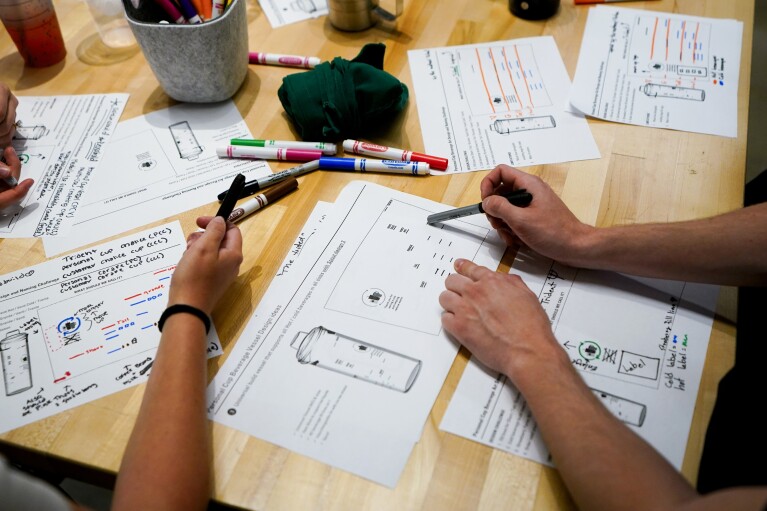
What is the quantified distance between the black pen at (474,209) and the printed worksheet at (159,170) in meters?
0.30

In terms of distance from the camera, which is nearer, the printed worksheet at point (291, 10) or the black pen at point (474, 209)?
the black pen at point (474, 209)

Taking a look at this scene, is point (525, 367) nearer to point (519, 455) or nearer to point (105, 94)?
point (519, 455)

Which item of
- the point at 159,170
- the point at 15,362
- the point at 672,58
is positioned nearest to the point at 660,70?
the point at 672,58

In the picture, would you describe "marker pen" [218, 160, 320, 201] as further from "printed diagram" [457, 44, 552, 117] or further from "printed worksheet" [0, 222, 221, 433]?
"printed diagram" [457, 44, 552, 117]

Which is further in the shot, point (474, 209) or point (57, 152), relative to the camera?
point (57, 152)

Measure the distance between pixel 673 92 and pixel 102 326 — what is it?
39.0 inches

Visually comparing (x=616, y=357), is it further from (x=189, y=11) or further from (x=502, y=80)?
(x=189, y=11)

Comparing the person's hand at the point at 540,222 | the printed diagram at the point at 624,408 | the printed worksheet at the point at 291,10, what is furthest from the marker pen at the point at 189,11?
the printed diagram at the point at 624,408

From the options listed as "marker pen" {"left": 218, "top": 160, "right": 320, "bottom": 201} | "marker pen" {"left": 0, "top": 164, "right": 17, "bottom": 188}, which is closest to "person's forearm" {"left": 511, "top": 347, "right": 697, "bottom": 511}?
"marker pen" {"left": 218, "top": 160, "right": 320, "bottom": 201}

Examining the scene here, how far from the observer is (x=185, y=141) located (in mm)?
1011

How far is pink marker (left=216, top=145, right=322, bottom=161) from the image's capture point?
96cm

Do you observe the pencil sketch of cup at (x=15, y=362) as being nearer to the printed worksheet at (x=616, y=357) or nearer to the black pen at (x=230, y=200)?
the black pen at (x=230, y=200)

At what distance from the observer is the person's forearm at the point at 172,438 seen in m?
0.59

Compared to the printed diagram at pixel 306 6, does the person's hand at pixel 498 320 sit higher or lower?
lower
